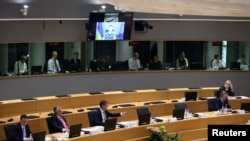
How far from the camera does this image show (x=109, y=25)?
14.8 m

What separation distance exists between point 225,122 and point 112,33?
4244mm

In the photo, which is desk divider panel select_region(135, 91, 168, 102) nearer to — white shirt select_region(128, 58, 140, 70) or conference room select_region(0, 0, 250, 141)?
conference room select_region(0, 0, 250, 141)

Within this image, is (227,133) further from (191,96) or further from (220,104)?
(191,96)

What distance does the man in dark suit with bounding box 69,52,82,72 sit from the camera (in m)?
15.2

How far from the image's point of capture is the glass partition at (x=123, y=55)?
14.5m

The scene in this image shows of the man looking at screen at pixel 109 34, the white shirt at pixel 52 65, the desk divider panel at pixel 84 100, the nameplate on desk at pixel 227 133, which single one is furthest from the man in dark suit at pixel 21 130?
the man looking at screen at pixel 109 34

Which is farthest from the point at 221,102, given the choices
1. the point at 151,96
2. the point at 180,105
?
the point at 151,96

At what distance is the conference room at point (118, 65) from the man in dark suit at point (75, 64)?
33mm

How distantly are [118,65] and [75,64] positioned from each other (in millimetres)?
1467

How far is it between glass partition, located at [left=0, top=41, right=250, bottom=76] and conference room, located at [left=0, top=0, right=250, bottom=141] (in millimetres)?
31

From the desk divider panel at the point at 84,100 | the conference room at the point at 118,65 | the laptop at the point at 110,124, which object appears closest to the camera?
the laptop at the point at 110,124

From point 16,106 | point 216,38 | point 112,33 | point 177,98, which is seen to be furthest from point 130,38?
point 16,106

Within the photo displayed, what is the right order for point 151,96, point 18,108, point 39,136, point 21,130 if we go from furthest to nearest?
point 151,96, point 18,108, point 21,130, point 39,136

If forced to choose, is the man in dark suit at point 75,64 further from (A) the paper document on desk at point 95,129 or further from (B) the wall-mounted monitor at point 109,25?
(A) the paper document on desk at point 95,129
